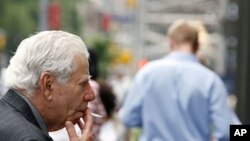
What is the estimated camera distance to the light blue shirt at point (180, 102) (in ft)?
22.8

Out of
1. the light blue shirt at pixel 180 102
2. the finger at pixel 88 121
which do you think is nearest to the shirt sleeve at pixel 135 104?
the light blue shirt at pixel 180 102

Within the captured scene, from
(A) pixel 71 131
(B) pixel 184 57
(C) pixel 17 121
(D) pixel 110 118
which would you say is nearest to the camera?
(C) pixel 17 121

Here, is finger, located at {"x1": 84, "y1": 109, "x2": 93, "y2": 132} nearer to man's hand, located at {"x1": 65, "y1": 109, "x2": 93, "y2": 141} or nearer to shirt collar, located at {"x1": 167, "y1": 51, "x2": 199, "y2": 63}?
man's hand, located at {"x1": 65, "y1": 109, "x2": 93, "y2": 141}

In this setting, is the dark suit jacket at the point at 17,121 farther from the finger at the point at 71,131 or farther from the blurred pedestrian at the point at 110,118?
the blurred pedestrian at the point at 110,118

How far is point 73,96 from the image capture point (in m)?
3.87

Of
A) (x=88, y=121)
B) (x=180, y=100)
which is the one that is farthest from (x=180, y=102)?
(x=88, y=121)

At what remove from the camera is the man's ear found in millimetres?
3760

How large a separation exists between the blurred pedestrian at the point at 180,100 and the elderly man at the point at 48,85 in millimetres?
3101

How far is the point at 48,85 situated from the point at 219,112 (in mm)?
3225

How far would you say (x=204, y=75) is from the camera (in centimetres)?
706

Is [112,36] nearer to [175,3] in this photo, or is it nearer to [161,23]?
[161,23]

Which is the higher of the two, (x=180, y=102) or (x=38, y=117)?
(x=38, y=117)

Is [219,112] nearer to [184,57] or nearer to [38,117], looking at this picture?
[184,57]

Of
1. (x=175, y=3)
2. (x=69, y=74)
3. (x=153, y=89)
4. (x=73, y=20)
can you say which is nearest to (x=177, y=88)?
(x=153, y=89)
